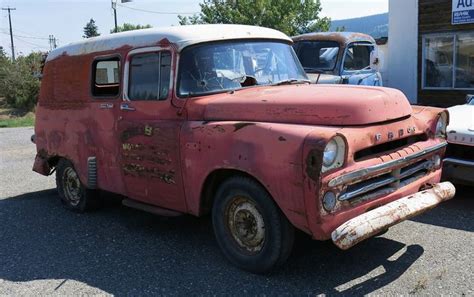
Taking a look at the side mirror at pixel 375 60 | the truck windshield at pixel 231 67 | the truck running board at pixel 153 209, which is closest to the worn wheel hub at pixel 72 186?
the truck running board at pixel 153 209

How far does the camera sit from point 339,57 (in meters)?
10.0

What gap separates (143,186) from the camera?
5.11 meters

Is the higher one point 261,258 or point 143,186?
point 143,186

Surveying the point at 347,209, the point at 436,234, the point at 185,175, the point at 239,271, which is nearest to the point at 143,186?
the point at 185,175

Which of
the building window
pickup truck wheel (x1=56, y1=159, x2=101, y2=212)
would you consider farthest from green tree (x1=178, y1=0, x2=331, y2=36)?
pickup truck wheel (x1=56, y1=159, x2=101, y2=212)

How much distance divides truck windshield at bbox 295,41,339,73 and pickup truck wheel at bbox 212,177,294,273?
6.08 metres

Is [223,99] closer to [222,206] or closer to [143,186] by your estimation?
[222,206]

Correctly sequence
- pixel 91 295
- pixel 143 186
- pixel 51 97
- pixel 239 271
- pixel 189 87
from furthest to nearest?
pixel 51 97, pixel 143 186, pixel 189 87, pixel 239 271, pixel 91 295

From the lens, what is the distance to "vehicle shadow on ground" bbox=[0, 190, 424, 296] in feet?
13.3

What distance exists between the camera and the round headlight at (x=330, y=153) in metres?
3.63

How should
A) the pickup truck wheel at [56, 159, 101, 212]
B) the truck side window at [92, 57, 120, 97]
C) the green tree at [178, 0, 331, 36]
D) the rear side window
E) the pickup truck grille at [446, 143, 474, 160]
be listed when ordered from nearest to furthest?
the truck side window at [92, 57, 120, 97], the pickup truck grille at [446, 143, 474, 160], the pickup truck wheel at [56, 159, 101, 212], the rear side window, the green tree at [178, 0, 331, 36]

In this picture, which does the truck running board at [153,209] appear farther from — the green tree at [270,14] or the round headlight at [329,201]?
the green tree at [270,14]

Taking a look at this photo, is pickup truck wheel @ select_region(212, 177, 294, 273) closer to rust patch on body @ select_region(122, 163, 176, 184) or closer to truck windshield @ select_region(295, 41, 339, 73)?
rust patch on body @ select_region(122, 163, 176, 184)

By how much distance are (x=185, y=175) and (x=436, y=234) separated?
2.49 meters
